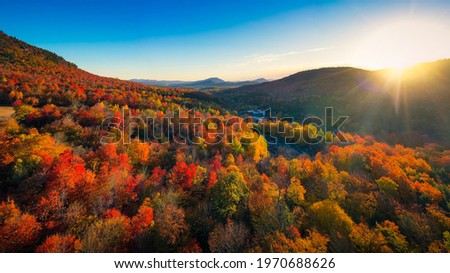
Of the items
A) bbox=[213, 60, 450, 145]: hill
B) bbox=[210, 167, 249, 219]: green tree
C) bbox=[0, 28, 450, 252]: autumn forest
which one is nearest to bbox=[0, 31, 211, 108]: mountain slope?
bbox=[0, 28, 450, 252]: autumn forest

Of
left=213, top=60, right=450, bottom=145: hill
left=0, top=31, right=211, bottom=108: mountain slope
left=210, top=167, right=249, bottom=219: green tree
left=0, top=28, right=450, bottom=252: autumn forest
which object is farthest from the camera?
left=213, top=60, right=450, bottom=145: hill

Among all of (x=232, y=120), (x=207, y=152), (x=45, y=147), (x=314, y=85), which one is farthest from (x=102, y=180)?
(x=314, y=85)

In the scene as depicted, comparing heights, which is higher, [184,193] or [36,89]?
[36,89]

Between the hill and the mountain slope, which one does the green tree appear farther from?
the hill

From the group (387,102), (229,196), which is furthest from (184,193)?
(387,102)

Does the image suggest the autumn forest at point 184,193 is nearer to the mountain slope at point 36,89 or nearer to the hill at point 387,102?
the mountain slope at point 36,89

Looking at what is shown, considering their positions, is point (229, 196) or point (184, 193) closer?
point (229, 196)

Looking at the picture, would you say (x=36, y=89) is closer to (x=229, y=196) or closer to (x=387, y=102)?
(x=229, y=196)

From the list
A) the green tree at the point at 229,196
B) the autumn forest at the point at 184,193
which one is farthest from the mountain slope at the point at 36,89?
the green tree at the point at 229,196

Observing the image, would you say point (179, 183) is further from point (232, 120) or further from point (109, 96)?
point (109, 96)
